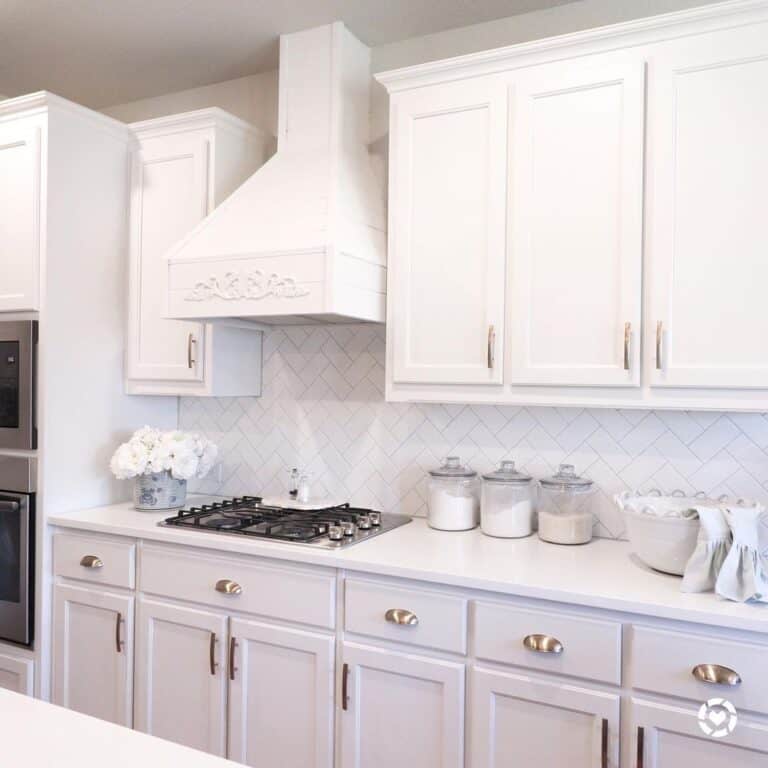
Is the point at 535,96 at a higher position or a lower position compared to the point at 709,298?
higher

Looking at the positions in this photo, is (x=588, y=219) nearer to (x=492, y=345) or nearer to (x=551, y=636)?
(x=492, y=345)

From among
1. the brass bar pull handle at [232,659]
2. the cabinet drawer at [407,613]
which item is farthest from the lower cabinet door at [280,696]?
the cabinet drawer at [407,613]

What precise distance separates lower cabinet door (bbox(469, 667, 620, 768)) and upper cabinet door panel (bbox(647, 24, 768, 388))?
85 centimetres

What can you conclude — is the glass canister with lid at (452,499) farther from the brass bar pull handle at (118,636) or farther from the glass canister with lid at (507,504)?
the brass bar pull handle at (118,636)

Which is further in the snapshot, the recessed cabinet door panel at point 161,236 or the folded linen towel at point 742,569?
the recessed cabinet door panel at point 161,236

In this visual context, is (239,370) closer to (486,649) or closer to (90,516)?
(90,516)

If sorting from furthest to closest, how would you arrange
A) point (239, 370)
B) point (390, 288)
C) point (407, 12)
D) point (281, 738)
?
point (239, 370) < point (407, 12) < point (390, 288) < point (281, 738)

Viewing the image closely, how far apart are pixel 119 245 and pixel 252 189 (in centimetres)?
70

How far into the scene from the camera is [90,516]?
2.57m

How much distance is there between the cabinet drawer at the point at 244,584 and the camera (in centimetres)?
205

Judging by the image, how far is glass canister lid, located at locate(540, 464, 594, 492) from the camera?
7.30 feet

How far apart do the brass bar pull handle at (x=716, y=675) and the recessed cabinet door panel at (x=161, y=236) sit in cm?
191

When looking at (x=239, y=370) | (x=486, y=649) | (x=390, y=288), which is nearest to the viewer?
(x=486, y=649)

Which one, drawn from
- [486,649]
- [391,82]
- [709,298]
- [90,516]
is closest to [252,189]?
[391,82]
